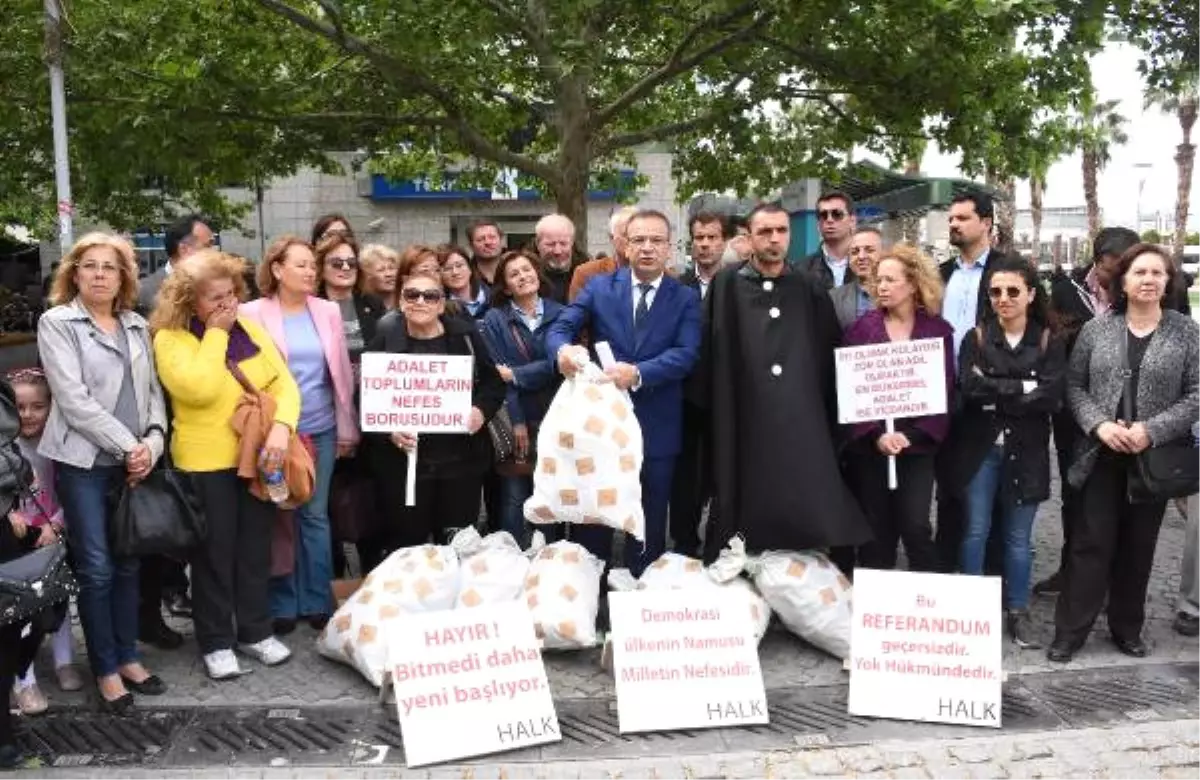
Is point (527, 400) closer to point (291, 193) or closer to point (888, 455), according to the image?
point (888, 455)

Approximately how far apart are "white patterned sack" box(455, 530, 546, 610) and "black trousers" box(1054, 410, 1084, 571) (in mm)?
2715

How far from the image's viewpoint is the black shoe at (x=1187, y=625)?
534 centimetres

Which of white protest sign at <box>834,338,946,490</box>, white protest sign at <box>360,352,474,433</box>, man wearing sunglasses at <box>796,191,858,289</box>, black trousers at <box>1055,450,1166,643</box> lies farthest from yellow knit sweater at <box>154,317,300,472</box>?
black trousers at <box>1055,450,1166,643</box>

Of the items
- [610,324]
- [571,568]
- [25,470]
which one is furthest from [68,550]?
[610,324]

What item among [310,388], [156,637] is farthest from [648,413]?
[156,637]

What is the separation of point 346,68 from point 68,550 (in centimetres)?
777

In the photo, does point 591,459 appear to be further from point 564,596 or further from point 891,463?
point 891,463

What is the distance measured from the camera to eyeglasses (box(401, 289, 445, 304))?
17.4 feet

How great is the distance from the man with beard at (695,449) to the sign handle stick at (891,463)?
0.90 meters

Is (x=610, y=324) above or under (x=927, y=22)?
under

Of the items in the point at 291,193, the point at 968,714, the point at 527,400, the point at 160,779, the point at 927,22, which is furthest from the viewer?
the point at 291,193

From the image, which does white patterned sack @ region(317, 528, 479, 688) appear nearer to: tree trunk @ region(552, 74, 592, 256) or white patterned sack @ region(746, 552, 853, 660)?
white patterned sack @ region(746, 552, 853, 660)

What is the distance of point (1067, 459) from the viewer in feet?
18.6

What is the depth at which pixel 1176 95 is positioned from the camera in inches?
360
